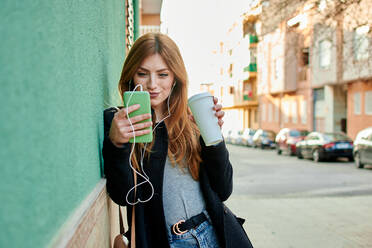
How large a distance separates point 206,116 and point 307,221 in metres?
5.38

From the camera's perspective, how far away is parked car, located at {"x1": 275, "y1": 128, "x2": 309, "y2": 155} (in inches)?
863

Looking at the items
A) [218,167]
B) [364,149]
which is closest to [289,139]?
[364,149]

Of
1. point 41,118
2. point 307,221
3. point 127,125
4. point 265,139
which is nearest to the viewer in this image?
point 41,118

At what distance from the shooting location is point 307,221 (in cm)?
674

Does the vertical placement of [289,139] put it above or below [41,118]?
below

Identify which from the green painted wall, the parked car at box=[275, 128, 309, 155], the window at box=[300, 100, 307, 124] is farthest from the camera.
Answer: the window at box=[300, 100, 307, 124]

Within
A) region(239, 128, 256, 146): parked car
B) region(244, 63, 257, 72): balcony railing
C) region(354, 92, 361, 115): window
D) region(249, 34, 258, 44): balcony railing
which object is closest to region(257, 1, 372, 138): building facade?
region(354, 92, 361, 115): window

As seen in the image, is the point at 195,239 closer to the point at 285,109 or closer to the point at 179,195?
the point at 179,195

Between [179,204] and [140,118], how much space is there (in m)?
0.57

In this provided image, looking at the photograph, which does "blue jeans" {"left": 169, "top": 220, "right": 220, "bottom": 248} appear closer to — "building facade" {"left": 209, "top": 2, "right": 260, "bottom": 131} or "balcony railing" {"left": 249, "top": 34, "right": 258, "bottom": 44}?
"building facade" {"left": 209, "top": 2, "right": 260, "bottom": 131}

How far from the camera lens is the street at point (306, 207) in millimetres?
5698

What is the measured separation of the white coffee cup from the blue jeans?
0.46 m

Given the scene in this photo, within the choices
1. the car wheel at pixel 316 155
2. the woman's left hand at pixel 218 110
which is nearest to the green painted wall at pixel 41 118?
→ the woman's left hand at pixel 218 110

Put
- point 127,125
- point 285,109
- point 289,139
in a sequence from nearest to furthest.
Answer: point 127,125 < point 289,139 < point 285,109
